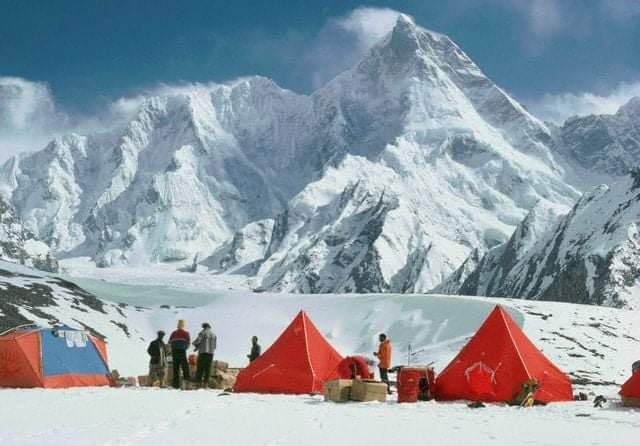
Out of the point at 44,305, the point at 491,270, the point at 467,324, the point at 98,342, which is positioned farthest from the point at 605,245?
the point at 98,342

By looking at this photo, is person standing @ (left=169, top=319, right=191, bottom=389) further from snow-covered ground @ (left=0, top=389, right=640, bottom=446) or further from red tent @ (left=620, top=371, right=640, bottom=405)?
red tent @ (left=620, top=371, right=640, bottom=405)

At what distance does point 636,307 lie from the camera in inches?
5030

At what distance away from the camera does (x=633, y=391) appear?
66.7 ft

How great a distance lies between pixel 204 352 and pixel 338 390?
478cm

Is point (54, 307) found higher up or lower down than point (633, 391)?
higher up

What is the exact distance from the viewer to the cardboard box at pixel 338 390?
21.0 m

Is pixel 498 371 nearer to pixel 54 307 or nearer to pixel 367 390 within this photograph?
pixel 367 390

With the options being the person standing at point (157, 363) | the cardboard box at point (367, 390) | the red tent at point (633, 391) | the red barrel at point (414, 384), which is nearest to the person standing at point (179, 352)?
the person standing at point (157, 363)

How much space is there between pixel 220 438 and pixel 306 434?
143 cm

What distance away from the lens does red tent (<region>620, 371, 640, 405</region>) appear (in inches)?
797

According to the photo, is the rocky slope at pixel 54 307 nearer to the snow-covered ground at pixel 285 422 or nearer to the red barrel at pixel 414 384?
the snow-covered ground at pixel 285 422

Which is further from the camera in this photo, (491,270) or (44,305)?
(491,270)

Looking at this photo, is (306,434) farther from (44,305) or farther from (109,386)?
Result: (44,305)

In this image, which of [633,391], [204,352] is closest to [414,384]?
[633,391]
